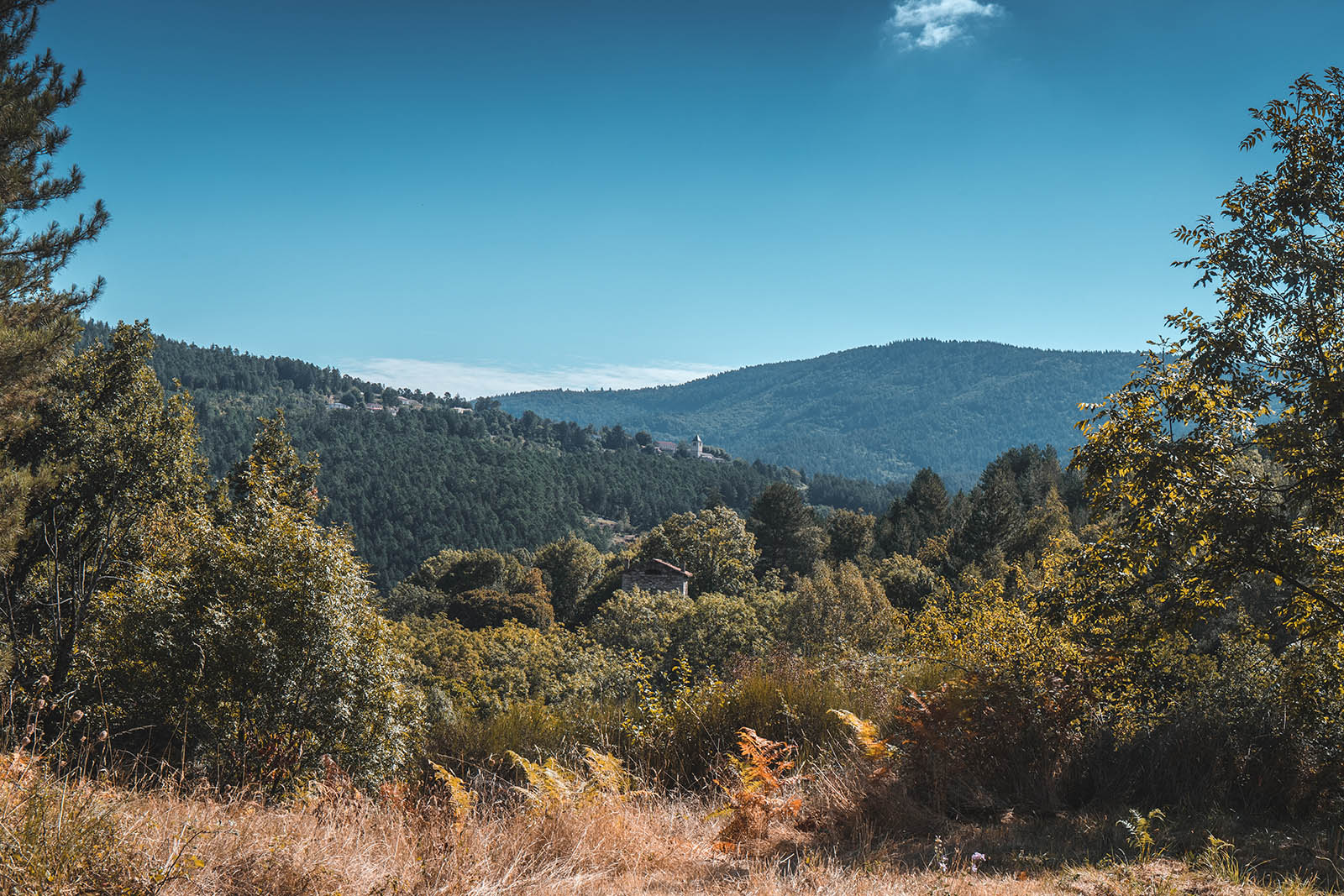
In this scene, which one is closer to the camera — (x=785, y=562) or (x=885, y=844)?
(x=885, y=844)

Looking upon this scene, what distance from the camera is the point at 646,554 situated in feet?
205

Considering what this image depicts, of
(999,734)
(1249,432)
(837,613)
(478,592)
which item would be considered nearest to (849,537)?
(478,592)

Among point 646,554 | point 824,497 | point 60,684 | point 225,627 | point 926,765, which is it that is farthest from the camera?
point 824,497

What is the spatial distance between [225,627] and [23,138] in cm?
744

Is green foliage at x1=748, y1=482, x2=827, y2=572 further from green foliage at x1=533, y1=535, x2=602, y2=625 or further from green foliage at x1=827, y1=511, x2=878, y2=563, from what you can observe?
green foliage at x1=533, y1=535, x2=602, y2=625

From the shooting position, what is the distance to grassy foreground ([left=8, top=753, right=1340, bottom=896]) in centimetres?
283

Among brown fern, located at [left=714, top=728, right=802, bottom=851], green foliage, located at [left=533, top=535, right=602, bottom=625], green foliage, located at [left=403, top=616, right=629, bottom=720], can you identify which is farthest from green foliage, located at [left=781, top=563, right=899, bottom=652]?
green foliage, located at [left=533, top=535, right=602, bottom=625]

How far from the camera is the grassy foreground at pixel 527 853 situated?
283 cm

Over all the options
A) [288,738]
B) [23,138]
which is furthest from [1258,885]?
[23,138]

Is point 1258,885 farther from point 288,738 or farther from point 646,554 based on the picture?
point 646,554

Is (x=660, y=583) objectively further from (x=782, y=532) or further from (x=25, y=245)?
(x=25, y=245)

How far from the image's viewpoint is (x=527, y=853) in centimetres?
361

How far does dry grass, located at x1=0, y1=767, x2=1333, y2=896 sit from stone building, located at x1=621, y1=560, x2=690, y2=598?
47.8 m

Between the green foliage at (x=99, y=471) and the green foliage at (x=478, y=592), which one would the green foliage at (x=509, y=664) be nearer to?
the green foliage at (x=478, y=592)
